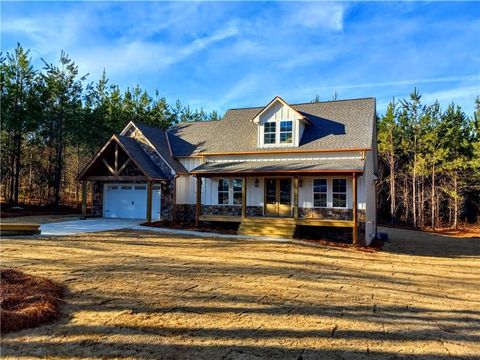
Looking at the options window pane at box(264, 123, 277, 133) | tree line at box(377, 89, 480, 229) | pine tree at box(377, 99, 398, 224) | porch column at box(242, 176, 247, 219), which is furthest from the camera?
pine tree at box(377, 99, 398, 224)

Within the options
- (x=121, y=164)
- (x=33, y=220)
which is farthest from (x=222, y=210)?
(x=33, y=220)

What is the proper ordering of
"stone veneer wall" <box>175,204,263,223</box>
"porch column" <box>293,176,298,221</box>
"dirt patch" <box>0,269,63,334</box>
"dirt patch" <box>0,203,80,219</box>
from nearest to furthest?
"dirt patch" <box>0,269,63,334</box> < "porch column" <box>293,176,298,221</box> < "stone veneer wall" <box>175,204,263,223</box> < "dirt patch" <box>0,203,80,219</box>

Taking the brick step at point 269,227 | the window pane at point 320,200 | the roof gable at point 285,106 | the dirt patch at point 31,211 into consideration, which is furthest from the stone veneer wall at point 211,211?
the dirt patch at point 31,211

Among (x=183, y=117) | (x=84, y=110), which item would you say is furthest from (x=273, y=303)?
(x=183, y=117)

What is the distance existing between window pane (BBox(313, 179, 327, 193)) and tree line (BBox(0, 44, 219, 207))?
1922cm

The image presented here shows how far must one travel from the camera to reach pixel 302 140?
17.8 m

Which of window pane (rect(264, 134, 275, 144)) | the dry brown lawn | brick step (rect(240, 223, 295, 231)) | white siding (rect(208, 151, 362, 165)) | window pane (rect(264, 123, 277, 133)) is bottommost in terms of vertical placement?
the dry brown lawn

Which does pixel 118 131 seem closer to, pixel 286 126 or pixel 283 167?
pixel 286 126

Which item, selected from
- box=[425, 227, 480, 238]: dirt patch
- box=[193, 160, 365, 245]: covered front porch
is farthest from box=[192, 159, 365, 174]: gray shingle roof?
box=[425, 227, 480, 238]: dirt patch

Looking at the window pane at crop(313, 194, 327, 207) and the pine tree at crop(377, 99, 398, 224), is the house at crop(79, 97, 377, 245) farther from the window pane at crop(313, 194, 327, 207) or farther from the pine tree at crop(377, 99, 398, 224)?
the pine tree at crop(377, 99, 398, 224)

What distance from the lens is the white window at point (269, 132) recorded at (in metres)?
18.2

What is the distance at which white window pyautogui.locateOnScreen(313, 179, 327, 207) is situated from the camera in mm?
16391

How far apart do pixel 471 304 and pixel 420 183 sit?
26.1 metres

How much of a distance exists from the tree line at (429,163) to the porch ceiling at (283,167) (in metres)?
12.9
